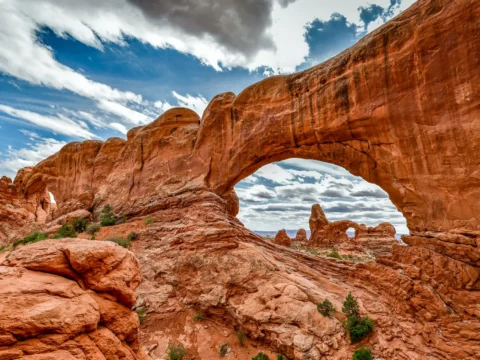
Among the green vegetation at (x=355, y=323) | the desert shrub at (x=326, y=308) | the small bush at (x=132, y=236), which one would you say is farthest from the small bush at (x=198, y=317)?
the small bush at (x=132, y=236)

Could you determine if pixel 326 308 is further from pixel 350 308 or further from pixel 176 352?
pixel 176 352

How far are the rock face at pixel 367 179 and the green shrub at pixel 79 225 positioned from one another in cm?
541

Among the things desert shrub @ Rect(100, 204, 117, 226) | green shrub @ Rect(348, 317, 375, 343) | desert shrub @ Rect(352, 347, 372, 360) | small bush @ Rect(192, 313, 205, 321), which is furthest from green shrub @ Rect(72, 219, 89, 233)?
desert shrub @ Rect(352, 347, 372, 360)

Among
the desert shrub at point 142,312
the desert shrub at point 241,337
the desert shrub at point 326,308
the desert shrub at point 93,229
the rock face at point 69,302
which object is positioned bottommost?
the desert shrub at point 241,337

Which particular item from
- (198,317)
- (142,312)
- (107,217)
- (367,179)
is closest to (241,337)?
(198,317)

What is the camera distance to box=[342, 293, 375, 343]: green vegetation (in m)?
10.6

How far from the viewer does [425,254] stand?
11.5 meters

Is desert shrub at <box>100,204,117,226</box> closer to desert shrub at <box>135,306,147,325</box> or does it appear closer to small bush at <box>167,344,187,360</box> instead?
desert shrub at <box>135,306,147,325</box>

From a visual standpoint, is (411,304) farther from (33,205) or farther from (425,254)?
(33,205)

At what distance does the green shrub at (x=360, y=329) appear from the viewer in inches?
416

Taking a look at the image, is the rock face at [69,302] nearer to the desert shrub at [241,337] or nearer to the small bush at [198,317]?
the desert shrub at [241,337]

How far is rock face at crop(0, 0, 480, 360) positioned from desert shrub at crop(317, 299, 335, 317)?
0.34m

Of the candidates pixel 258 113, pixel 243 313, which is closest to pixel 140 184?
pixel 258 113

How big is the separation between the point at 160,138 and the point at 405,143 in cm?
1924
